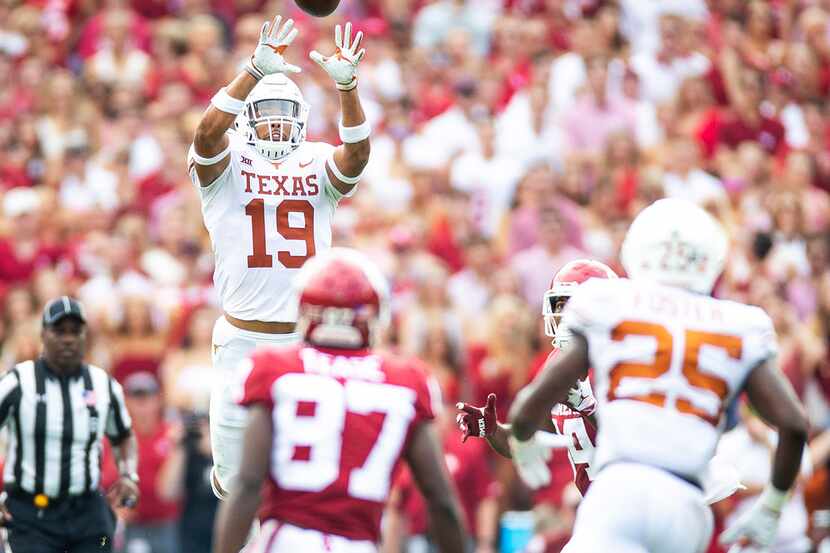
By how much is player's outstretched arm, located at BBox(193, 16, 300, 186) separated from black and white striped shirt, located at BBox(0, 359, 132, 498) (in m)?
1.71

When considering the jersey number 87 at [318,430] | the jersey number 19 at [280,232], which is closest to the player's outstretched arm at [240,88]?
the jersey number 19 at [280,232]

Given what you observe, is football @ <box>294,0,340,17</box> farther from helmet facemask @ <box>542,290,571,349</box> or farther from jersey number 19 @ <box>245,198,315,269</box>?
helmet facemask @ <box>542,290,571,349</box>

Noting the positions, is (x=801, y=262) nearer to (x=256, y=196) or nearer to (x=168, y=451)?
(x=168, y=451)

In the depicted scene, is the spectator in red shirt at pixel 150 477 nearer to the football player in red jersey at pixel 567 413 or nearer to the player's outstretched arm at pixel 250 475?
the football player in red jersey at pixel 567 413

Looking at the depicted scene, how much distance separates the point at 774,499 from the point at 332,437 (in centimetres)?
168

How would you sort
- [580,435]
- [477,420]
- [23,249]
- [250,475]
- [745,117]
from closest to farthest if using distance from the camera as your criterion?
[250,475]
[477,420]
[580,435]
[23,249]
[745,117]

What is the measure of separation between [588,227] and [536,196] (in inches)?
24.2

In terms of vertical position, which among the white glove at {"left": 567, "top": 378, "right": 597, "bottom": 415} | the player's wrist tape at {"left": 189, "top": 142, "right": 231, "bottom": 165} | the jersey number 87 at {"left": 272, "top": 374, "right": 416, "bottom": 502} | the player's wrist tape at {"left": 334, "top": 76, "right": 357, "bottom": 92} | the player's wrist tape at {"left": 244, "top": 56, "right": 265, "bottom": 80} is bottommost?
the white glove at {"left": 567, "top": 378, "right": 597, "bottom": 415}

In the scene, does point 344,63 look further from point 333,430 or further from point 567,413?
point 333,430

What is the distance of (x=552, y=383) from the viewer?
225 inches

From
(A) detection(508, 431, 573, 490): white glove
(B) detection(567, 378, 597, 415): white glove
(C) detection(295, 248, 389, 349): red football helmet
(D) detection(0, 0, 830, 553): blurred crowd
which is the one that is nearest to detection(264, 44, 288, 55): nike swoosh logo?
(B) detection(567, 378, 597, 415): white glove

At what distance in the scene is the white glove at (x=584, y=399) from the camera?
7.15 metres

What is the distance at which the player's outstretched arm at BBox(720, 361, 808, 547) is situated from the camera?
562 cm

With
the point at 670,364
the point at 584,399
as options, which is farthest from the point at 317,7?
the point at 670,364
